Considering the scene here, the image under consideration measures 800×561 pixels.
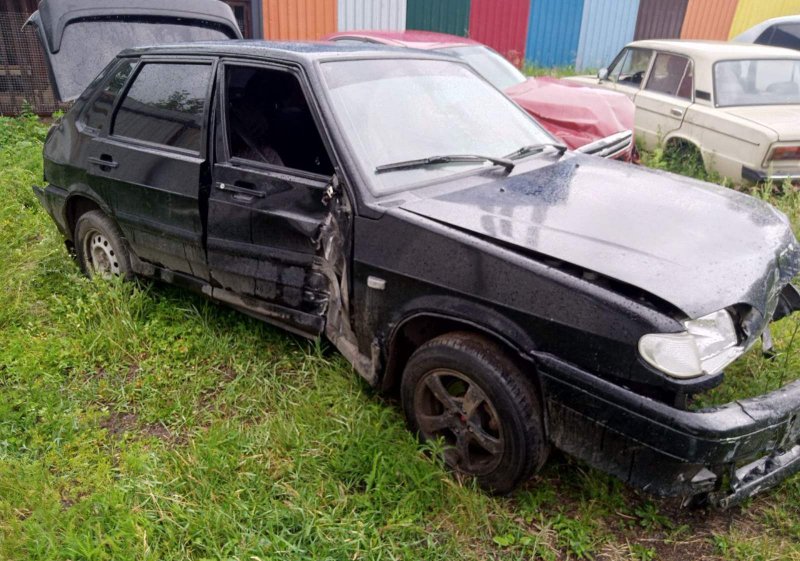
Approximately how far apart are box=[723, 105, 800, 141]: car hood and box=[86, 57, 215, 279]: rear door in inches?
189

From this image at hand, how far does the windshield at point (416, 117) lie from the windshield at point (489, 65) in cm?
286

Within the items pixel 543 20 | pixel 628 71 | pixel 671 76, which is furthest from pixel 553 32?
pixel 671 76

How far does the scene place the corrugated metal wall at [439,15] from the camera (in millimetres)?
11102

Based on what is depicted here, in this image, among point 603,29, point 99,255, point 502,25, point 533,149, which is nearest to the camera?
point 533,149

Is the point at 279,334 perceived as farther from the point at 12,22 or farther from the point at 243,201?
the point at 12,22

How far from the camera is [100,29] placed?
170 inches

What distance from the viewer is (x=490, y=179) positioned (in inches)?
119

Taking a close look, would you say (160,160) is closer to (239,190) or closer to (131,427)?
(239,190)

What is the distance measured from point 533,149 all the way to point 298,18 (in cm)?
743

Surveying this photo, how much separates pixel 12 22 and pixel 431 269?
813cm

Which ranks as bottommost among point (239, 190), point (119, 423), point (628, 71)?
point (119, 423)

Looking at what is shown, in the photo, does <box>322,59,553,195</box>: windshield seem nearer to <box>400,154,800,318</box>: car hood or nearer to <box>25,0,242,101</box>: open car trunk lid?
<box>400,154,800,318</box>: car hood

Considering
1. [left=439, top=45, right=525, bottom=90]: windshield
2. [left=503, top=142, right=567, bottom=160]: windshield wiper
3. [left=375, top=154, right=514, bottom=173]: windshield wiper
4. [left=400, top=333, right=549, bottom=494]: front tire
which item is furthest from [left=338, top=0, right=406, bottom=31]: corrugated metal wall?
[left=400, top=333, right=549, bottom=494]: front tire

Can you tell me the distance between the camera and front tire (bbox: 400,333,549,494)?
8.00 ft
